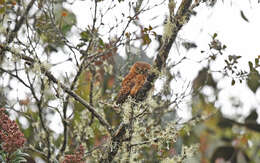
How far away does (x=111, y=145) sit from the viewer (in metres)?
1.48

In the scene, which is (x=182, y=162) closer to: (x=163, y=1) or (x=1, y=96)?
(x=163, y=1)

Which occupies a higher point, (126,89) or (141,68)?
(141,68)

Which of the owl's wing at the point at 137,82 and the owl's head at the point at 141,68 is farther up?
the owl's head at the point at 141,68

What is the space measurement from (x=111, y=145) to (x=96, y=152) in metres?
0.35

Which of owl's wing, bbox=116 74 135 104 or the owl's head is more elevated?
the owl's head

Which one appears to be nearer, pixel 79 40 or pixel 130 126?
pixel 130 126

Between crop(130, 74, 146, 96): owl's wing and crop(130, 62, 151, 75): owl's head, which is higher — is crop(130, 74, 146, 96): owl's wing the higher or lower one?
the lower one

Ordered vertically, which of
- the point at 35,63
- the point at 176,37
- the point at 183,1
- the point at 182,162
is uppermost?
the point at 183,1

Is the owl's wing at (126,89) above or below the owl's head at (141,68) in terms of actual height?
below

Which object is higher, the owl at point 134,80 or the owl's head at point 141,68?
the owl's head at point 141,68

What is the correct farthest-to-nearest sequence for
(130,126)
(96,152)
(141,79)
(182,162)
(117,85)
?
(117,85)
(141,79)
(96,152)
(182,162)
(130,126)

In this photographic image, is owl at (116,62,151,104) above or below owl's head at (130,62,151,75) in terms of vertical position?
below

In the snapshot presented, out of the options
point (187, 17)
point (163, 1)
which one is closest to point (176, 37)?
point (187, 17)

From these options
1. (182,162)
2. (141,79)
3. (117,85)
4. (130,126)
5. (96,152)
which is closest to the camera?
(130,126)
